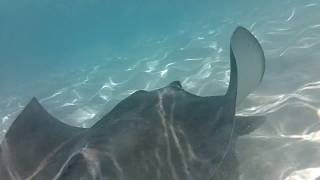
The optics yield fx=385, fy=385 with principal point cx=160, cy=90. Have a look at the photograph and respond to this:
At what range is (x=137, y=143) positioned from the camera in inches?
141

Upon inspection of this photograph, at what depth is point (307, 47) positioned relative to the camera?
966 cm

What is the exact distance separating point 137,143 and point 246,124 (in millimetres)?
1984

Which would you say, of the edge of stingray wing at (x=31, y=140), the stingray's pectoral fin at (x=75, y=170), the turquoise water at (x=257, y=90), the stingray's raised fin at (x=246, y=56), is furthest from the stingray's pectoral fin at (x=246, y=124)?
the stingray's pectoral fin at (x=75, y=170)

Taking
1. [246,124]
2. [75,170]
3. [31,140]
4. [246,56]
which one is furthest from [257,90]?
[75,170]

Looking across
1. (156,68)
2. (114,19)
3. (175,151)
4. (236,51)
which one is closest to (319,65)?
(236,51)

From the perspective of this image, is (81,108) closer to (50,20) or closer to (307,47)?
(307,47)

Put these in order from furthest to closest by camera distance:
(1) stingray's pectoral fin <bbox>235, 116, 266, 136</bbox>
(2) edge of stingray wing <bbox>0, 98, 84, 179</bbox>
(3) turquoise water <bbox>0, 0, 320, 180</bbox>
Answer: (1) stingray's pectoral fin <bbox>235, 116, 266, 136</bbox>
(3) turquoise water <bbox>0, 0, 320, 180</bbox>
(2) edge of stingray wing <bbox>0, 98, 84, 179</bbox>

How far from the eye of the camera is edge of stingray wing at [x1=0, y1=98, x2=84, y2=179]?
369cm

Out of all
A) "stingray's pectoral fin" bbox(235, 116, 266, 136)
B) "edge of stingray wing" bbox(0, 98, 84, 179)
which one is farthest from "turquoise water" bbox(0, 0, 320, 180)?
"edge of stingray wing" bbox(0, 98, 84, 179)

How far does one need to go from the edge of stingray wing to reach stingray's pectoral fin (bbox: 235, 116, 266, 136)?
6.56ft

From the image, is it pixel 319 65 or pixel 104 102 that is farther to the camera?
pixel 104 102

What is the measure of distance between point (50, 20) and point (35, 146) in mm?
48992

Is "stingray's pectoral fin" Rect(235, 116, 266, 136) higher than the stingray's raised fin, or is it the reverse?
the stingray's raised fin

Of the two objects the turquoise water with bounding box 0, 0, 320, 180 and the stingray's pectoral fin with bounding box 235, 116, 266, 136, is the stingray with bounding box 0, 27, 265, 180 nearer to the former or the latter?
the stingray's pectoral fin with bounding box 235, 116, 266, 136
